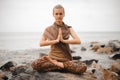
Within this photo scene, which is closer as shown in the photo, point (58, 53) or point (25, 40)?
point (58, 53)

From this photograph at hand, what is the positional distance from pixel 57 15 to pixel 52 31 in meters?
0.23

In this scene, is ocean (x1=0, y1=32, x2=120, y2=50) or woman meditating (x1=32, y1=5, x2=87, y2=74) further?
ocean (x1=0, y1=32, x2=120, y2=50)

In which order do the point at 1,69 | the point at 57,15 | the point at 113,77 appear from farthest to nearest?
the point at 1,69 → the point at 113,77 → the point at 57,15

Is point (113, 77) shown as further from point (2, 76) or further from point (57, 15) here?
point (2, 76)

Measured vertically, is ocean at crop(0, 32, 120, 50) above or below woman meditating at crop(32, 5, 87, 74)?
below

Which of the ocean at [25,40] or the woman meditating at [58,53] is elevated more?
the woman meditating at [58,53]

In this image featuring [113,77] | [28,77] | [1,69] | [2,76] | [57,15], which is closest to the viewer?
[57,15]

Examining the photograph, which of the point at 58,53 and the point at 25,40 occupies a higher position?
the point at 58,53

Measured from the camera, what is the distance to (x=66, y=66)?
9.39 feet

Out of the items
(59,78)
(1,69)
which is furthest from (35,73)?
(1,69)

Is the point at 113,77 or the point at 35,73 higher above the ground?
the point at 35,73

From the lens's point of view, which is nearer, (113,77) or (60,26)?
(60,26)

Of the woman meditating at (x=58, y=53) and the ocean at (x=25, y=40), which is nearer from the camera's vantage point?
the woman meditating at (x=58, y=53)

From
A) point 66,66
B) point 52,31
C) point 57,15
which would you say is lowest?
point 66,66
